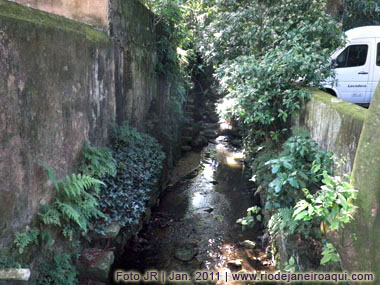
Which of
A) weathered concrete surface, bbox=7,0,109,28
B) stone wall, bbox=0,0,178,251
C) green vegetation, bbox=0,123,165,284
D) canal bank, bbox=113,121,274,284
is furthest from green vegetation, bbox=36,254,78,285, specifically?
weathered concrete surface, bbox=7,0,109,28

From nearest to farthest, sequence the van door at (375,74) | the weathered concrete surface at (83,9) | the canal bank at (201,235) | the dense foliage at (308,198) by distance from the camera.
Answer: the dense foliage at (308,198)
the canal bank at (201,235)
the weathered concrete surface at (83,9)
the van door at (375,74)

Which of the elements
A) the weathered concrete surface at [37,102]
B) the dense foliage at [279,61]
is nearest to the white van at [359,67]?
the dense foliage at [279,61]

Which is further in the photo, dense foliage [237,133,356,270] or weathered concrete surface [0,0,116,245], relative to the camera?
weathered concrete surface [0,0,116,245]

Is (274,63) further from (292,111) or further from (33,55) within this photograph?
(33,55)

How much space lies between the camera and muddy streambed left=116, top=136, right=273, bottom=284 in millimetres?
5296

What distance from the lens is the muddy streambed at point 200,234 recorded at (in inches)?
209

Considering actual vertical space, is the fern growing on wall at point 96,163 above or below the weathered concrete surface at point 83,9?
below

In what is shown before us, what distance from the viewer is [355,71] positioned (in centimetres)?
780

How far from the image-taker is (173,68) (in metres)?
9.80

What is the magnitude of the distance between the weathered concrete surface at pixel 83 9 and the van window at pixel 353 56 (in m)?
5.92

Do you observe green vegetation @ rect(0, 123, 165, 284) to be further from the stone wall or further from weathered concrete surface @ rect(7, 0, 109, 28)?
weathered concrete surface @ rect(7, 0, 109, 28)

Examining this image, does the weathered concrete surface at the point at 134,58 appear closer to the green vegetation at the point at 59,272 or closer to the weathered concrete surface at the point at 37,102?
the weathered concrete surface at the point at 37,102

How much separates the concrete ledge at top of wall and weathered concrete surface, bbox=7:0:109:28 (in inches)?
163

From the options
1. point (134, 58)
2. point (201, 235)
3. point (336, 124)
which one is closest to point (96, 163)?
point (201, 235)
